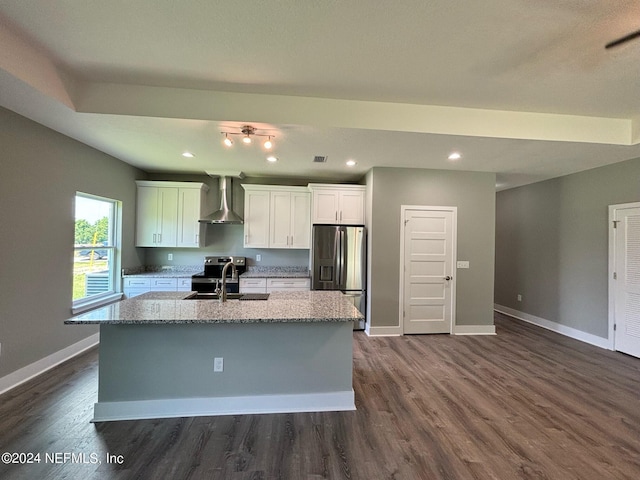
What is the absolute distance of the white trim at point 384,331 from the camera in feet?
14.5

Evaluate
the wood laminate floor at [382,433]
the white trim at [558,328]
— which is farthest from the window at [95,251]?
the white trim at [558,328]

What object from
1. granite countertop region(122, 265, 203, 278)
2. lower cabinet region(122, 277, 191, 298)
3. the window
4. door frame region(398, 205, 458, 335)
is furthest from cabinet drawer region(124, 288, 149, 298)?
door frame region(398, 205, 458, 335)

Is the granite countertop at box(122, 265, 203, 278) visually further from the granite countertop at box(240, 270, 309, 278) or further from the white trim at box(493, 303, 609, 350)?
the white trim at box(493, 303, 609, 350)

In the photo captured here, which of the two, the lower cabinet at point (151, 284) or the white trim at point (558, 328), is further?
the lower cabinet at point (151, 284)

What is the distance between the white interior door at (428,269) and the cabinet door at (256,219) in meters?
2.35

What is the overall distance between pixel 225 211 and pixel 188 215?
25.6 inches

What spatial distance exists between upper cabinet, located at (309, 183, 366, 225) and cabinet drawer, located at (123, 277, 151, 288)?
111 inches

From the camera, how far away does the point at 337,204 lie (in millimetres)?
4816

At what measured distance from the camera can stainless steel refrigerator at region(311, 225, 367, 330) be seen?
4.58 meters

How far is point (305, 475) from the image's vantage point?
1760mm

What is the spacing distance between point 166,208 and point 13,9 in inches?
129

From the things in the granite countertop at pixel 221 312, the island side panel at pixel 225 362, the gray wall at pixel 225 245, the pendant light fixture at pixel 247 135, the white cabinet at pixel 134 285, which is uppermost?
the pendant light fixture at pixel 247 135

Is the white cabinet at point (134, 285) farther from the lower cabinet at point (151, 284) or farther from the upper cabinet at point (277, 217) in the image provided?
the upper cabinet at point (277, 217)

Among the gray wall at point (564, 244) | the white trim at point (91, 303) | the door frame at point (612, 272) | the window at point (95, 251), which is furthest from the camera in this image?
the gray wall at point (564, 244)
